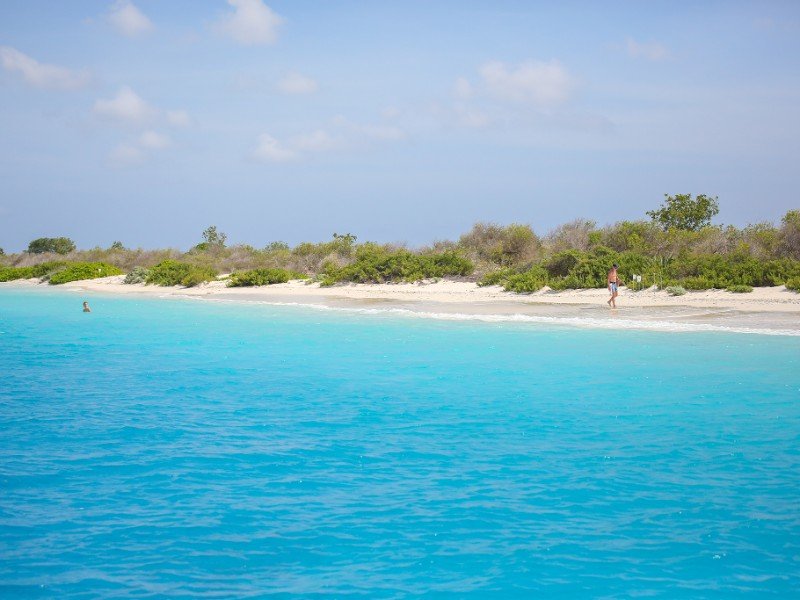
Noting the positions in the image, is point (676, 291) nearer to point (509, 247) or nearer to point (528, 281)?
point (528, 281)

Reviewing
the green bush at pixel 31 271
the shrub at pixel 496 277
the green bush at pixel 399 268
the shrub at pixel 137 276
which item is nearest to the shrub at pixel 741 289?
the shrub at pixel 496 277

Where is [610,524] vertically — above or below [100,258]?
below

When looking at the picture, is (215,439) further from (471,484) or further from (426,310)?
(426,310)

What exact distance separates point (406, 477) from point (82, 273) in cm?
5389

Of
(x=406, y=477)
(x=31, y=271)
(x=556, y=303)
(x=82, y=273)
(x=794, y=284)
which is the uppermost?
(x=31, y=271)

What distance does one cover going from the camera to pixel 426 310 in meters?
29.3

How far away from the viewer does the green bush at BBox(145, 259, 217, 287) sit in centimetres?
4731

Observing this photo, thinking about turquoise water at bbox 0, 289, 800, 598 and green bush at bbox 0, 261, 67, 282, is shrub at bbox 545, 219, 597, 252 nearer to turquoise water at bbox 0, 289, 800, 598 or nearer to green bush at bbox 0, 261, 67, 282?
turquoise water at bbox 0, 289, 800, 598

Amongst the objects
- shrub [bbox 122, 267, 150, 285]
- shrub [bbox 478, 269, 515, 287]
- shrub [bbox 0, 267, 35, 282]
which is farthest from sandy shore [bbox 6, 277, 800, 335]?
shrub [bbox 0, 267, 35, 282]

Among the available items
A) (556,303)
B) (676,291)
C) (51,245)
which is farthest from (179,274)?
(51,245)

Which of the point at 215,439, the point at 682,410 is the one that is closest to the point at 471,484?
the point at 215,439

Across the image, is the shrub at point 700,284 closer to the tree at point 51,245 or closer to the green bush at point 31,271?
the green bush at point 31,271

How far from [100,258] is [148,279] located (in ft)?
69.2

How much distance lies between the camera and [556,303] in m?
30.0
